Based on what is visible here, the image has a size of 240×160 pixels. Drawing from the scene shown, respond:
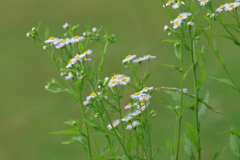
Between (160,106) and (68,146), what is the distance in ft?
1.22

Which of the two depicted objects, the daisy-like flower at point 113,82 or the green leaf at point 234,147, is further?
the green leaf at point 234,147

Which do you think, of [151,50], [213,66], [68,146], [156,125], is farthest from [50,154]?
[213,66]

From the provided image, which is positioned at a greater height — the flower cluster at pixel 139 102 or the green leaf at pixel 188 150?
the flower cluster at pixel 139 102

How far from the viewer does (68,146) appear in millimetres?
1263

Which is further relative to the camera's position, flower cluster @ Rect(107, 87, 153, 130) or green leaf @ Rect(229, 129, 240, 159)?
green leaf @ Rect(229, 129, 240, 159)

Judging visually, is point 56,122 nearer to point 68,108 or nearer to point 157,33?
point 68,108

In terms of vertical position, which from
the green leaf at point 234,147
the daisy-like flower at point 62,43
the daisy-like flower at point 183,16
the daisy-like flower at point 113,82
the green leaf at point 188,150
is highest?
the daisy-like flower at point 62,43

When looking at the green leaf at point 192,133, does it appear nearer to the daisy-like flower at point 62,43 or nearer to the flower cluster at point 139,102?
the flower cluster at point 139,102

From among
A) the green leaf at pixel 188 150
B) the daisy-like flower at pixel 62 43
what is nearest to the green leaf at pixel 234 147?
the green leaf at pixel 188 150

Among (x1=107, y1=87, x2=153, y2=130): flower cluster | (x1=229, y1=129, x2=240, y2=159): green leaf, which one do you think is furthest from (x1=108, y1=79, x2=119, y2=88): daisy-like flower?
(x1=229, y1=129, x2=240, y2=159): green leaf

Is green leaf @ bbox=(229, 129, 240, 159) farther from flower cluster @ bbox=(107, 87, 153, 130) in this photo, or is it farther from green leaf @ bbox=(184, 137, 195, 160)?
flower cluster @ bbox=(107, 87, 153, 130)

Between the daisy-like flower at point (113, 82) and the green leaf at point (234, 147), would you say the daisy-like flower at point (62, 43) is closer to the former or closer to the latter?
the daisy-like flower at point (113, 82)

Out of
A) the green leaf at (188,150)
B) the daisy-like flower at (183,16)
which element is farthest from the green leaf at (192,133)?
the daisy-like flower at (183,16)

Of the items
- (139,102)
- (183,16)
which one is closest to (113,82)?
(139,102)
